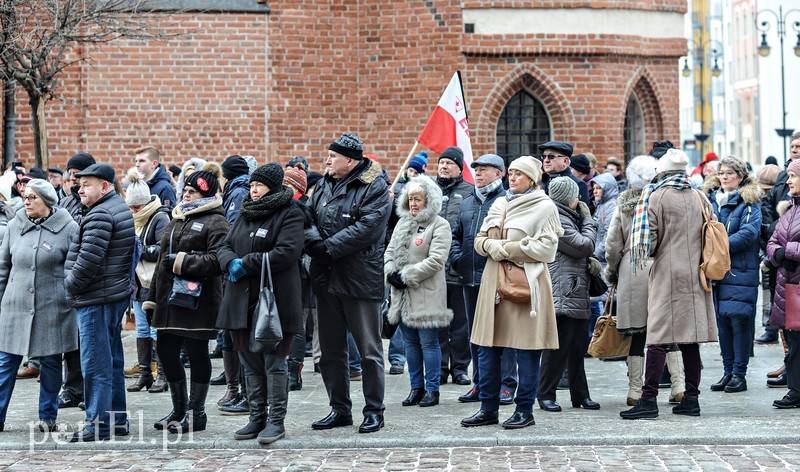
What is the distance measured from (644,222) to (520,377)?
1433 mm

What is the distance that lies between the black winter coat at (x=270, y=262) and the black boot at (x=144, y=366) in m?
2.90

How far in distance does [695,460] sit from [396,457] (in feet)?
6.23

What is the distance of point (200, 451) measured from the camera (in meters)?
8.70

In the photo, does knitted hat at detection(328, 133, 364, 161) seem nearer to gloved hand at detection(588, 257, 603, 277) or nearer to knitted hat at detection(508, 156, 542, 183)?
knitted hat at detection(508, 156, 542, 183)

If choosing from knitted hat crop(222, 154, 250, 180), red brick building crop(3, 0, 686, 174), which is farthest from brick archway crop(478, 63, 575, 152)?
knitted hat crop(222, 154, 250, 180)

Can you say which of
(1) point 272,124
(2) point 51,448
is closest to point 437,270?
(2) point 51,448

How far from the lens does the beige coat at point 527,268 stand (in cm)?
899

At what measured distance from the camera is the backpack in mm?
9281

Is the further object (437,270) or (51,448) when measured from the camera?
(437,270)

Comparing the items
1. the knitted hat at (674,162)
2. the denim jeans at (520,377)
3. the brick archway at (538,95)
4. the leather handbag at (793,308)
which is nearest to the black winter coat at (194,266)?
the denim jeans at (520,377)

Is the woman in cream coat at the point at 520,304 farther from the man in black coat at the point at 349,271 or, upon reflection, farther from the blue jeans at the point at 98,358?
the blue jeans at the point at 98,358

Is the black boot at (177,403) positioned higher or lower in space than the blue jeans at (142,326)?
lower

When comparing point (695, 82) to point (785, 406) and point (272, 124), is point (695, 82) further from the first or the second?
point (785, 406)

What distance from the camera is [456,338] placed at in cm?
1171
